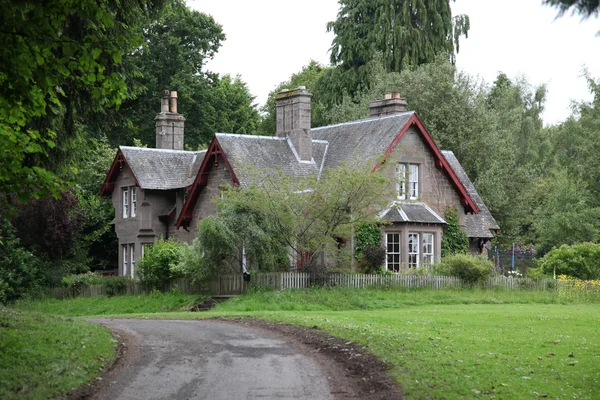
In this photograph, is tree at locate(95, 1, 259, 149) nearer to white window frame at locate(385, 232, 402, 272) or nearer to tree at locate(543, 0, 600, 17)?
white window frame at locate(385, 232, 402, 272)

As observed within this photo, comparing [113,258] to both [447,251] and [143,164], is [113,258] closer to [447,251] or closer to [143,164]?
[143,164]

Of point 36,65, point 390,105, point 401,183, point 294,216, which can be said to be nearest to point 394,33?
point 390,105

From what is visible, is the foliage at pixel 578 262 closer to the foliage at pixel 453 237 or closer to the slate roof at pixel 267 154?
the foliage at pixel 453 237

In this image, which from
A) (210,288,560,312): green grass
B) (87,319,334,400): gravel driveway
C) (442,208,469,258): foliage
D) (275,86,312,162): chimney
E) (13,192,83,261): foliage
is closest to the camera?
(87,319,334,400): gravel driveway

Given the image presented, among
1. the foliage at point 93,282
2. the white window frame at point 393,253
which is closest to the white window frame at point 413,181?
the white window frame at point 393,253

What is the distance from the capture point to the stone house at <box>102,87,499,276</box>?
141 feet

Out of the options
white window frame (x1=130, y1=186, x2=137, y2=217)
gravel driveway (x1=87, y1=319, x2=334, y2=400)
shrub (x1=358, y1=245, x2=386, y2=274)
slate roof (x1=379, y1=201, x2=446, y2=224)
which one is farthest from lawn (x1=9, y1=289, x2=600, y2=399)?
white window frame (x1=130, y1=186, x2=137, y2=217)

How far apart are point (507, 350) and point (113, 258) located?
38.7m

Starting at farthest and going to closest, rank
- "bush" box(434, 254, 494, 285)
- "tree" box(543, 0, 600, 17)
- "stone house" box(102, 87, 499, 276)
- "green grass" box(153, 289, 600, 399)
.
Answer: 1. "stone house" box(102, 87, 499, 276)
2. "bush" box(434, 254, 494, 285)
3. "green grass" box(153, 289, 600, 399)
4. "tree" box(543, 0, 600, 17)

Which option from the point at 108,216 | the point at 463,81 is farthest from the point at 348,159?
the point at 463,81

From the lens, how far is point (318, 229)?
3662cm

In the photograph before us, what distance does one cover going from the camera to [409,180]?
144 ft

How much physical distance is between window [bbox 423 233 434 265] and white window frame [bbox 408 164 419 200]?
6.44ft

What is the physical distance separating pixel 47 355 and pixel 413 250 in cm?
2743
